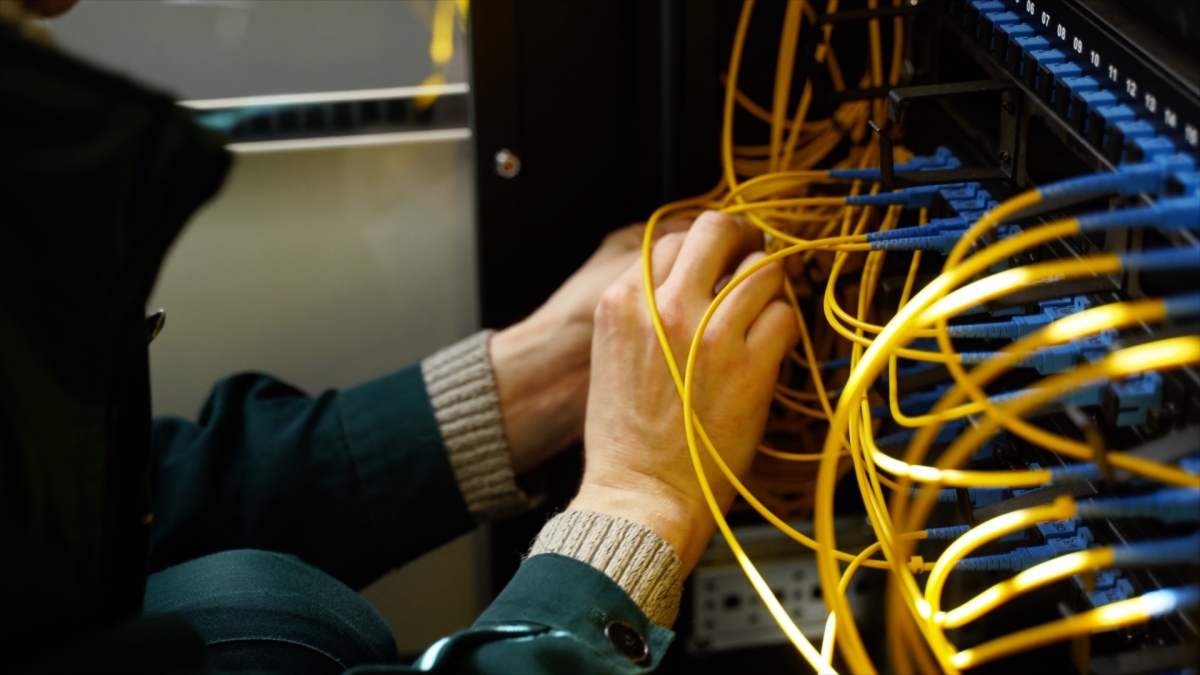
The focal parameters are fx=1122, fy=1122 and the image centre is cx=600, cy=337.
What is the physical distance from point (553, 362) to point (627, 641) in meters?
0.30

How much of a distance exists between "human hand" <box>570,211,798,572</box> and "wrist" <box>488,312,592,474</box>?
132mm

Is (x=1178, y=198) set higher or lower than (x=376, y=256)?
higher

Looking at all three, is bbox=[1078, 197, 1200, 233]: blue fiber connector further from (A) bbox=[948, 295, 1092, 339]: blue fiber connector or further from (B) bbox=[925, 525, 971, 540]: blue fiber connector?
(B) bbox=[925, 525, 971, 540]: blue fiber connector

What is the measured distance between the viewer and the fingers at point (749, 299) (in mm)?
Answer: 704

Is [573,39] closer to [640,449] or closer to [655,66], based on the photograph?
[655,66]

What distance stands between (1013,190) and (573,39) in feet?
1.25

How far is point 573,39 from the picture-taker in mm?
883

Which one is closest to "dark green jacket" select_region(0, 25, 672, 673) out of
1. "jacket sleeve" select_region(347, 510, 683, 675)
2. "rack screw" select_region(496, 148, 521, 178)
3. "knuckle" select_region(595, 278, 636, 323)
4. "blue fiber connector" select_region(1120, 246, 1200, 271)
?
"jacket sleeve" select_region(347, 510, 683, 675)

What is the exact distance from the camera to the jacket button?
0.62 m

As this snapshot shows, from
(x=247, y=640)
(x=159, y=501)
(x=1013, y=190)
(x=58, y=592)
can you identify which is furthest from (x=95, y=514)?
(x=1013, y=190)

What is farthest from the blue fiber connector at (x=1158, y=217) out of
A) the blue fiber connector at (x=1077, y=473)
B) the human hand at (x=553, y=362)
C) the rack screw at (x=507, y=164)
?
the rack screw at (x=507, y=164)

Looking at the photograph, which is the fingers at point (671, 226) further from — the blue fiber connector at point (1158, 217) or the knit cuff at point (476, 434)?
the blue fiber connector at point (1158, 217)

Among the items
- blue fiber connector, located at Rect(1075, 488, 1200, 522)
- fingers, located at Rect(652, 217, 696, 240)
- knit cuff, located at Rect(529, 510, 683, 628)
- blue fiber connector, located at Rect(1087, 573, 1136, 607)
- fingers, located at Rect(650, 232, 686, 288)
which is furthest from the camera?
fingers, located at Rect(652, 217, 696, 240)

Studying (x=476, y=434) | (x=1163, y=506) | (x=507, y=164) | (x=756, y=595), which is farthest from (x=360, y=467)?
(x=1163, y=506)
